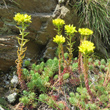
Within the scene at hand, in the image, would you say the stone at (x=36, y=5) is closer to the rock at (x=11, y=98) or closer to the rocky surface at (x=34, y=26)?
the rocky surface at (x=34, y=26)

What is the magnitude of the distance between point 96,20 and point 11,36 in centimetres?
180

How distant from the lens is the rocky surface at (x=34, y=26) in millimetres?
2041

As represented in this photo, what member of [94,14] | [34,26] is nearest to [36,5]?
[34,26]

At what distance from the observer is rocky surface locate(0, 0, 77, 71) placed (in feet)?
6.70

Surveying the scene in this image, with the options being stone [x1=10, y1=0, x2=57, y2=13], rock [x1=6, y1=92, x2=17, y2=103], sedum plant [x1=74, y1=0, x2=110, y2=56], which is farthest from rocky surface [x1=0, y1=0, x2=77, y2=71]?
rock [x1=6, y1=92, x2=17, y2=103]

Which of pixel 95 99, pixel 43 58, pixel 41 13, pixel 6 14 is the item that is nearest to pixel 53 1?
pixel 41 13

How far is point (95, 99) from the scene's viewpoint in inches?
66.2

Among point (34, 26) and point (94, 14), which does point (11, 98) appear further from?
point (94, 14)

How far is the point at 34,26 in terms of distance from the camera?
7.35 ft

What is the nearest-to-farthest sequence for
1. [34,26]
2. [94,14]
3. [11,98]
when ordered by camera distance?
[11,98] < [34,26] < [94,14]

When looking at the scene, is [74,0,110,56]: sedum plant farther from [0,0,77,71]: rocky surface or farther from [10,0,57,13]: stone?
[10,0,57,13]: stone

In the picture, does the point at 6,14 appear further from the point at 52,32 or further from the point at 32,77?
the point at 32,77

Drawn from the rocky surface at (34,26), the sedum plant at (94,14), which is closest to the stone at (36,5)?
the rocky surface at (34,26)

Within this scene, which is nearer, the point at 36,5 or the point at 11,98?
the point at 11,98
